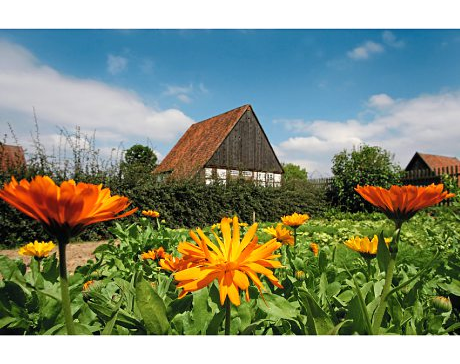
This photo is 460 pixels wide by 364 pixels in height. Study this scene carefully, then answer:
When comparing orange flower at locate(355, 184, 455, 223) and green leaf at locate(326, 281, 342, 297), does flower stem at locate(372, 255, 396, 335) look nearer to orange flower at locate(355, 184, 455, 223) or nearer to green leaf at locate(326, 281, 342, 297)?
orange flower at locate(355, 184, 455, 223)

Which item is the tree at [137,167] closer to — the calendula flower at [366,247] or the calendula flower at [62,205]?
the calendula flower at [366,247]

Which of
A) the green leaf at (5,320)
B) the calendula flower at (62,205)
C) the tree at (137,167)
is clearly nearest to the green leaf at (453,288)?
the calendula flower at (62,205)

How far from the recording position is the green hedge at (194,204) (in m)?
5.70

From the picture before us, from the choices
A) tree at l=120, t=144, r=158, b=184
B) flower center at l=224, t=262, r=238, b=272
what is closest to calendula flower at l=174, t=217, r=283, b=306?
flower center at l=224, t=262, r=238, b=272

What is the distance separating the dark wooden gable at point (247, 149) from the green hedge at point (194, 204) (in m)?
4.51

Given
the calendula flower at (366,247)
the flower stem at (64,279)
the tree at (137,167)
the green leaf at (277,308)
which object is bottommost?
the green leaf at (277,308)

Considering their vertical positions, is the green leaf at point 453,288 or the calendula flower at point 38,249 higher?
the calendula flower at point 38,249

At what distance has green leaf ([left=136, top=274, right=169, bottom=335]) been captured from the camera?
1.91 feet

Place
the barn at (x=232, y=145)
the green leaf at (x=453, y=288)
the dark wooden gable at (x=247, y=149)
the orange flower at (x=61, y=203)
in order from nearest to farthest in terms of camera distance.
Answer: the orange flower at (x=61, y=203)
the green leaf at (x=453, y=288)
the barn at (x=232, y=145)
the dark wooden gable at (x=247, y=149)

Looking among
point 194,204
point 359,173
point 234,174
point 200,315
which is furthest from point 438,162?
point 200,315

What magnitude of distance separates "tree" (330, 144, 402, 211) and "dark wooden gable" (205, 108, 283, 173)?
12.5 ft

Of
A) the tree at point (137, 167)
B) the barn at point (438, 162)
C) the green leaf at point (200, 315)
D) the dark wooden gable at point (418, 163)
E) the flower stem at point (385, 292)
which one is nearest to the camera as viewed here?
the flower stem at point (385, 292)
